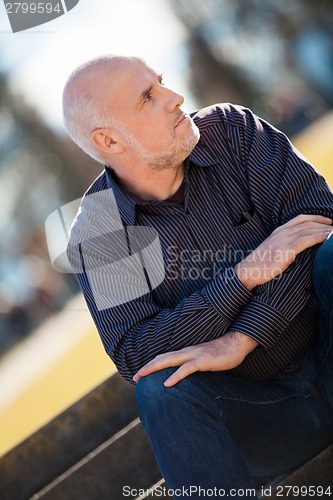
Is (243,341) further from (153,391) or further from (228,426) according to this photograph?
(153,391)

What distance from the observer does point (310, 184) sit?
9.71ft

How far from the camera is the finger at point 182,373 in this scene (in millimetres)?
2494

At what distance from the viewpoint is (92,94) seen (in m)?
3.10

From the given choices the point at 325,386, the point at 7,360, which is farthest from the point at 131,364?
the point at 7,360

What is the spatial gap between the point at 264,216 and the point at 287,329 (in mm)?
427

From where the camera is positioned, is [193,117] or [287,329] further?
[193,117]

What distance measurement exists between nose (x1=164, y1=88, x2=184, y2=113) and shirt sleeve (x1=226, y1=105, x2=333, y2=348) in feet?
0.94

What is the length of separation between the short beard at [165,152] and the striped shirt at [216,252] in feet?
0.23

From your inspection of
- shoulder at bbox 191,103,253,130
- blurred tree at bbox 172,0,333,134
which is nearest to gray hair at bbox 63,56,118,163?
shoulder at bbox 191,103,253,130

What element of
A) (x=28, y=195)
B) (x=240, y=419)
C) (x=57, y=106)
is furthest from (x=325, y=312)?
(x=28, y=195)

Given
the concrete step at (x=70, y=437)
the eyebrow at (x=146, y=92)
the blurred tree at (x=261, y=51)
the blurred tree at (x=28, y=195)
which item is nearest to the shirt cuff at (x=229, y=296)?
the eyebrow at (x=146, y=92)

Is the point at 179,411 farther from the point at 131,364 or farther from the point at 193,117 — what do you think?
the point at 193,117

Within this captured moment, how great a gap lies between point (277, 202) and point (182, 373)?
784 millimetres

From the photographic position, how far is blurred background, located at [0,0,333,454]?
7758 mm
